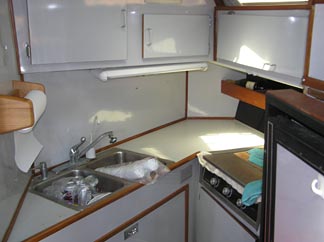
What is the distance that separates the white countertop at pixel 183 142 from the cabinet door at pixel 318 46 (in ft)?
3.06

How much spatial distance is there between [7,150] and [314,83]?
4.18 ft

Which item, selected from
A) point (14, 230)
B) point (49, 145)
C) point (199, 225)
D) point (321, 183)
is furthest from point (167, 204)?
point (321, 183)

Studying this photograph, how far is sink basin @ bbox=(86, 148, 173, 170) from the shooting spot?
2.23 meters

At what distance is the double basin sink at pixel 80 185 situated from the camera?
1.87 meters

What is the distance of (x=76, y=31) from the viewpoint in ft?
5.86

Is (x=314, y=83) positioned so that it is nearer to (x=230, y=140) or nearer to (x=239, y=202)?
(x=239, y=202)

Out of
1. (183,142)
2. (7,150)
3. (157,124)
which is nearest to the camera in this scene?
(7,150)

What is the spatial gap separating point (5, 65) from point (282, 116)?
3.42 feet

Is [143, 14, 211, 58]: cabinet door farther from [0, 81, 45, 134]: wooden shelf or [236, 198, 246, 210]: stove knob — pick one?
[0, 81, 45, 134]: wooden shelf

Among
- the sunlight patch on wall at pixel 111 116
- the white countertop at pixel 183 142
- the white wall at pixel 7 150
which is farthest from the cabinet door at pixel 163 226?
the sunlight patch on wall at pixel 111 116

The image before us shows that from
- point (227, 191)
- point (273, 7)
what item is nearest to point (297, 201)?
point (227, 191)

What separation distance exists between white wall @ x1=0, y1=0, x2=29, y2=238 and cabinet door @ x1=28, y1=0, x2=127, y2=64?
0.12 meters

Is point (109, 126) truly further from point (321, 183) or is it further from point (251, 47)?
point (321, 183)

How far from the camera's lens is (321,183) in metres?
0.92
